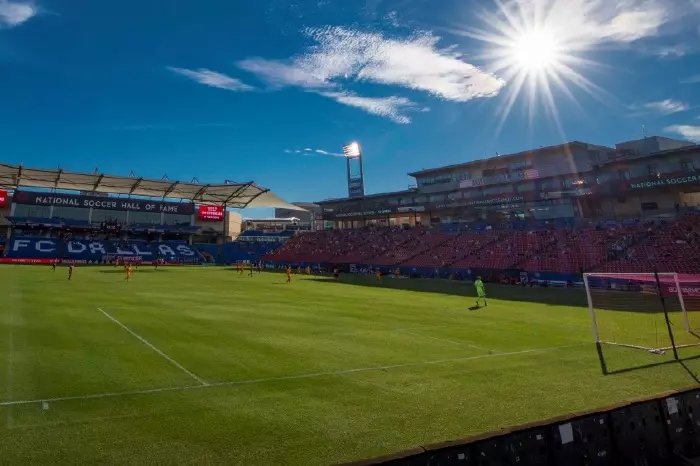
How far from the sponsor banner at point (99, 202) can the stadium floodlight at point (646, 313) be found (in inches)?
3067

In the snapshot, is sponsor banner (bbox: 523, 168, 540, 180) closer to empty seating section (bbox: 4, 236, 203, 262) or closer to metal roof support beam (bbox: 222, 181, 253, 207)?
metal roof support beam (bbox: 222, 181, 253, 207)

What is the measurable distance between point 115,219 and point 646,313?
279 ft

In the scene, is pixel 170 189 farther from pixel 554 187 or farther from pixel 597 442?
pixel 597 442

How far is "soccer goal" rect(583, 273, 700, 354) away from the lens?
13.1 m

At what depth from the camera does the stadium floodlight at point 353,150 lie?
8025cm

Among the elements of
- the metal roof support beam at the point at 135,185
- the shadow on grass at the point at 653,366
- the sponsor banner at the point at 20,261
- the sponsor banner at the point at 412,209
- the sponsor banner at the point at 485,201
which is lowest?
the shadow on grass at the point at 653,366

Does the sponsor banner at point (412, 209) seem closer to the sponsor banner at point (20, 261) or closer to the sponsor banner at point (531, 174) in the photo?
the sponsor banner at point (531, 174)

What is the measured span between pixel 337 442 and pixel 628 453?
12.6 ft

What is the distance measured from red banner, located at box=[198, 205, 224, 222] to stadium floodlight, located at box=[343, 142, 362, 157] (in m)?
30.7

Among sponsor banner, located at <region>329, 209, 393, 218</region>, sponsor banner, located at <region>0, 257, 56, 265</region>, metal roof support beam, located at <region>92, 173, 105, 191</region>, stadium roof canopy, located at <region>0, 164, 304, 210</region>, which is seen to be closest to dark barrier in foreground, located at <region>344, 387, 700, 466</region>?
sponsor banner, located at <region>329, 209, 393, 218</region>

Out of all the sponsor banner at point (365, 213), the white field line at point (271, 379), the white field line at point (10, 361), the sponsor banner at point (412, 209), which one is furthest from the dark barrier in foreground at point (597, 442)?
the sponsor banner at point (365, 213)

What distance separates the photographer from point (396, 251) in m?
57.2

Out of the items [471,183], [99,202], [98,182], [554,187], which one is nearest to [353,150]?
[471,183]

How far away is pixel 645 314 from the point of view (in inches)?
778
